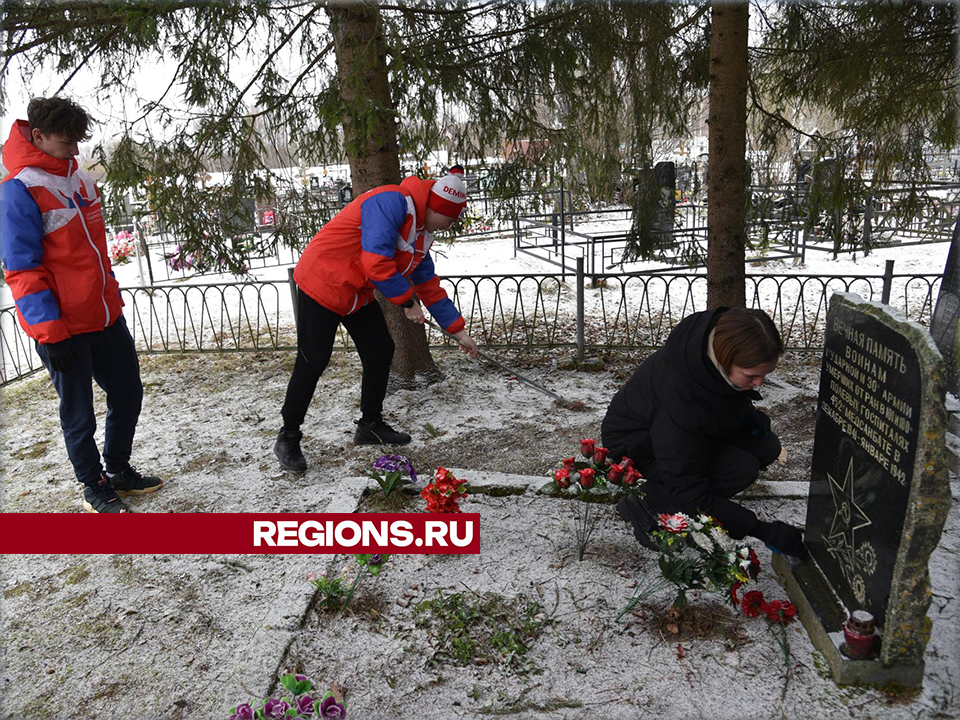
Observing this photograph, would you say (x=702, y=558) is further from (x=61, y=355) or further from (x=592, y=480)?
(x=61, y=355)

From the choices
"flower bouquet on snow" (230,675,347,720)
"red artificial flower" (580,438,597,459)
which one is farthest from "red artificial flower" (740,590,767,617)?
"flower bouquet on snow" (230,675,347,720)

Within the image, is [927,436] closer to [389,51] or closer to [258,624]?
[258,624]

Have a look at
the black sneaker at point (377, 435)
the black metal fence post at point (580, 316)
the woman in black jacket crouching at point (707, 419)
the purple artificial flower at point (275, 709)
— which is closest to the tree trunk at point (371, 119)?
the black sneaker at point (377, 435)

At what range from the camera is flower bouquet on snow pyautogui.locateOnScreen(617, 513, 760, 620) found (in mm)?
2176

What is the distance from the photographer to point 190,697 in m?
2.09

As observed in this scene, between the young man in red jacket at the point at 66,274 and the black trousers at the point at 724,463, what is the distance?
2.36 meters

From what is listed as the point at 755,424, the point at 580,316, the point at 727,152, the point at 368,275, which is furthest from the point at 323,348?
the point at 727,152

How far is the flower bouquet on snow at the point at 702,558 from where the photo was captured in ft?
7.14

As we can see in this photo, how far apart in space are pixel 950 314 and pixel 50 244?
461 cm

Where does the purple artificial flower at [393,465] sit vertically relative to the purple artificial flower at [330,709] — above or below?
above

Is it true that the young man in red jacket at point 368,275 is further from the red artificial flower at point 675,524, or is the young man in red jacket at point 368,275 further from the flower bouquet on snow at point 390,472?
the red artificial flower at point 675,524

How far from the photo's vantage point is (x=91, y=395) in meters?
3.02

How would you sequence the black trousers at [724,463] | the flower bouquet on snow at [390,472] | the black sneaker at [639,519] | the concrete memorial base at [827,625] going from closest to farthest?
the concrete memorial base at [827,625] → the black trousers at [724,463] → the black sneaker at [639,519] → the flower bouquet on snow at [390,472]

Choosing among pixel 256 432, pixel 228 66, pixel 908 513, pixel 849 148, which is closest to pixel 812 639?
pixel 908 513
